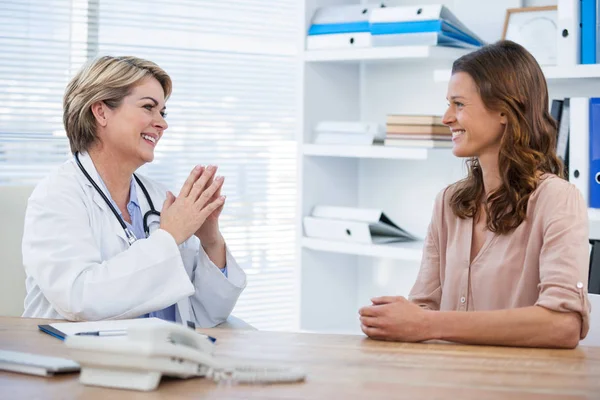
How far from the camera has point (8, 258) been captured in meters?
2.32

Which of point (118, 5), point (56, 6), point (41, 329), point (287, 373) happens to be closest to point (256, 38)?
point (118, 5)

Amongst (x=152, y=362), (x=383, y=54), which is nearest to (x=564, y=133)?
(x=383, y=54)

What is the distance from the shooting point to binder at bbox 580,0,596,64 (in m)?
2.70

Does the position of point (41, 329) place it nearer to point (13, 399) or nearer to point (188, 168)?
point (13, 399)

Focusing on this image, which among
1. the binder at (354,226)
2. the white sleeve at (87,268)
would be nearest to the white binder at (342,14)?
the binder at (354,226)

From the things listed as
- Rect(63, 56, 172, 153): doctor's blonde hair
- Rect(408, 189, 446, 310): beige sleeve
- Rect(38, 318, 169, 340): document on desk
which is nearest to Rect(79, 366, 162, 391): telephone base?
Rect(38, 318, 169, 340): document on desk

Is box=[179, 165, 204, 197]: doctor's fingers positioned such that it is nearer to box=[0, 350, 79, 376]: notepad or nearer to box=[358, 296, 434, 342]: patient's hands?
box=[358, 296, 434, 342]: patient's hands

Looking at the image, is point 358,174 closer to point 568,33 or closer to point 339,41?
point 339,41

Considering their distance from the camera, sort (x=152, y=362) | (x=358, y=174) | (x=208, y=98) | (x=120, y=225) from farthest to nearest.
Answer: (x=358, y=174) → (x=208, y=98) → (x=120, y=225) → (x=152, y=362)

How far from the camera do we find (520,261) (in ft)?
6.43

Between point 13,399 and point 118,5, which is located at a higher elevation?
point 118,5

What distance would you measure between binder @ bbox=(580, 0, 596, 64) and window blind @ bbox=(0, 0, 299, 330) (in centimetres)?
124

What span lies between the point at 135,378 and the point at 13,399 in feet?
0.62

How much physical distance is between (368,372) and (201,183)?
90 centimetres
